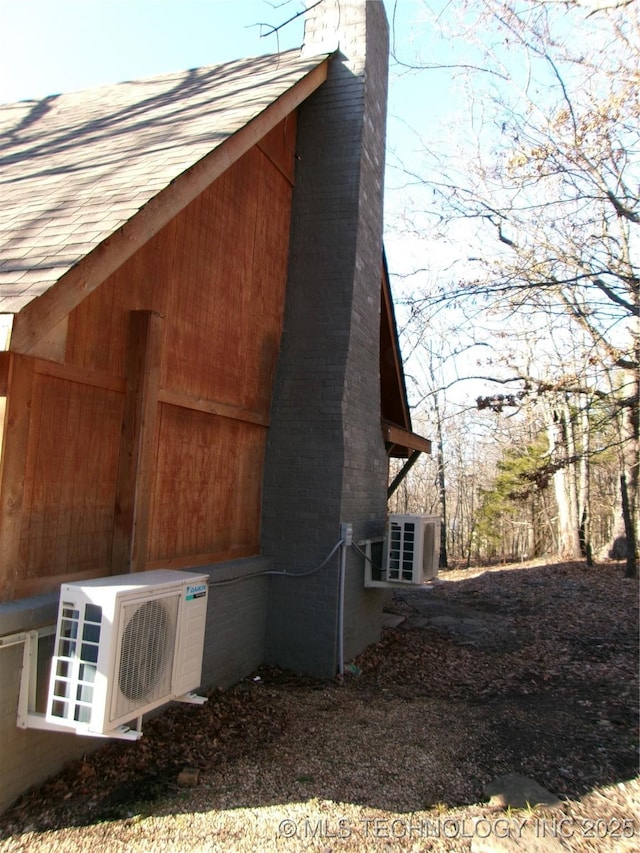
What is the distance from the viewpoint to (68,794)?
3.51 metres

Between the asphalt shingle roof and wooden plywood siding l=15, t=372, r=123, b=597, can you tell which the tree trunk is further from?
wooden plywood siding l=15, t=372, r=123, b=597

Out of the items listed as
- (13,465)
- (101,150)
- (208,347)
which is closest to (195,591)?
(13,465)

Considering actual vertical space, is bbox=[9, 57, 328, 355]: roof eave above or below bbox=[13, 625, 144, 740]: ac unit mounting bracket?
above

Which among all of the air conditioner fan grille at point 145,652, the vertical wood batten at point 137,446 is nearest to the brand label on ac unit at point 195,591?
the air conditioner fan grille at point 145,652

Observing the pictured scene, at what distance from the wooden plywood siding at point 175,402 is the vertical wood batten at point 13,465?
0.01 meters

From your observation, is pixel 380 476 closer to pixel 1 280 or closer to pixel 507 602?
pixel 507 602

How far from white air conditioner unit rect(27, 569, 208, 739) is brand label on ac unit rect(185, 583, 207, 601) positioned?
5.9 inches

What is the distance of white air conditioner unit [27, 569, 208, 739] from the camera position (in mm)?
3205

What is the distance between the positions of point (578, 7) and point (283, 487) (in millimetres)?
5217

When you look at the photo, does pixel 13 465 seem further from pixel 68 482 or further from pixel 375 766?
pixel 375 766

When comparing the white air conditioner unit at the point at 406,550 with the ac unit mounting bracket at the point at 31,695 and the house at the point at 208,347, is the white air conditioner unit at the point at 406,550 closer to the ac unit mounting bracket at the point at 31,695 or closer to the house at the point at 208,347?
the house at the point at 208,347

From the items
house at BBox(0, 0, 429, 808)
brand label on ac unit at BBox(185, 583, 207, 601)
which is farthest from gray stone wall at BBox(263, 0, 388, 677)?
brand label on ac unit at BBox(185, 583, 207, 601)

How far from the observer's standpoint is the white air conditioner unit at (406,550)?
22.3 ft

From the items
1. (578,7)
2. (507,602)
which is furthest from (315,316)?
(507,602)
